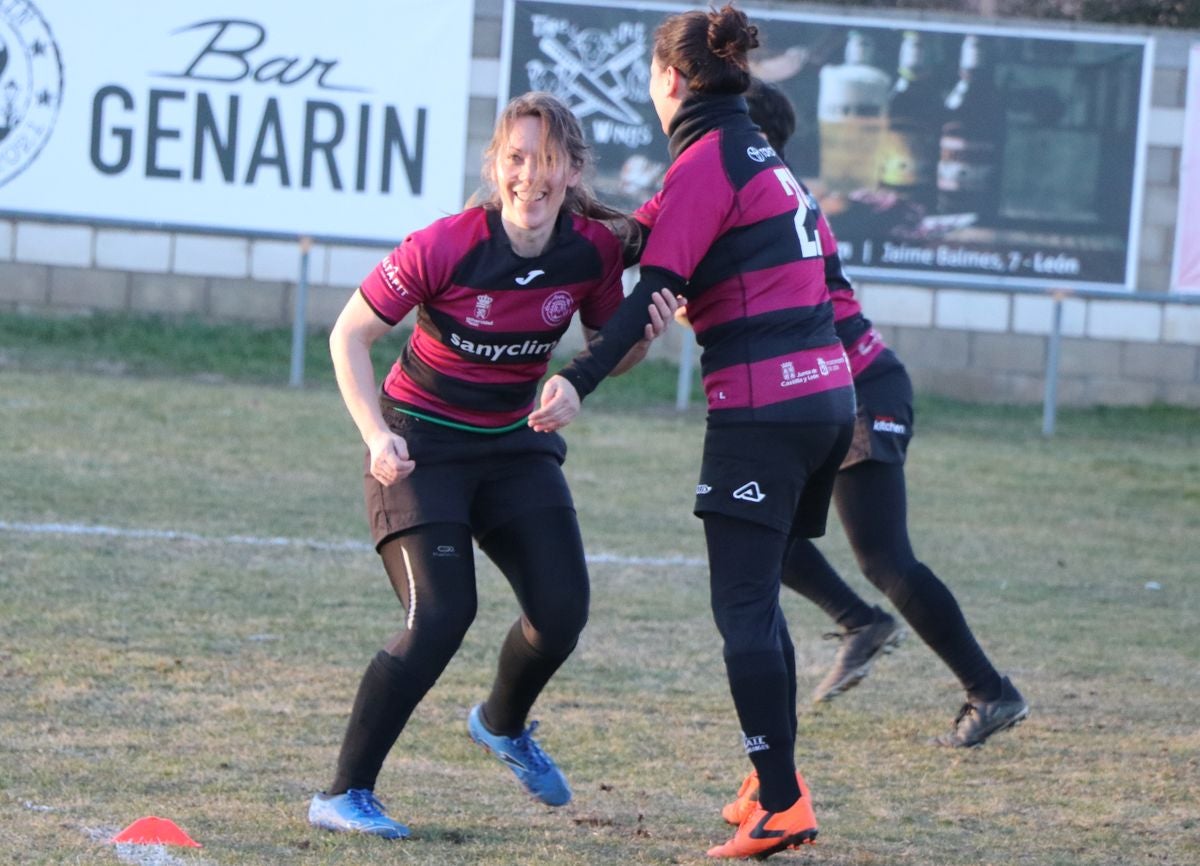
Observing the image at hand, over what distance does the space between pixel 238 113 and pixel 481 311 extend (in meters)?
11.9

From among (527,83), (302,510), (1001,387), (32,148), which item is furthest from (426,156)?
(302,510)

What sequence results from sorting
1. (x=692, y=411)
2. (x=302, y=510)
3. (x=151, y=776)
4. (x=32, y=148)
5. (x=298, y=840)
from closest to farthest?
(x=298, y=840) < (x=151, y=776) < (x=302, y=510) < (x=692, y=411) < (x=32, y=148)

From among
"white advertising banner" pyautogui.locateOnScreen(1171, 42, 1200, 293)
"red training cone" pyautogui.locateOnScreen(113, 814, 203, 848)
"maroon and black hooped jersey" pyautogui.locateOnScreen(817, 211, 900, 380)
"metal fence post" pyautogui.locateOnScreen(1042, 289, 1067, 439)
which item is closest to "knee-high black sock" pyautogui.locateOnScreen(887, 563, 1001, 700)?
"maroon and black hooped jersey" pyautogui.locateOnScreen(817, 211, 900, 380)

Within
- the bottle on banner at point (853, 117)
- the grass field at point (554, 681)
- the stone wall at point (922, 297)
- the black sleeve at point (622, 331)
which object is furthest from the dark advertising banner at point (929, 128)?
the black sleeve at point (622, 331)

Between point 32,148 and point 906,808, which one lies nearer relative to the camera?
point 906,808

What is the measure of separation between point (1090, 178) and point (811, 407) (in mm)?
12139

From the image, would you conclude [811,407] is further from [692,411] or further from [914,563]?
[692,411]

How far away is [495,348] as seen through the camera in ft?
12.9

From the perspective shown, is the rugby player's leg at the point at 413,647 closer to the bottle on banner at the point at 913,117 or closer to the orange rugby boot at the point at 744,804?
the orange rugby boot at the point at 744,804

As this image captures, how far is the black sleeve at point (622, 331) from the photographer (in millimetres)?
3768

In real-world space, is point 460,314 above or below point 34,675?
above

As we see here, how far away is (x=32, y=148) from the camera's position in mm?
14953

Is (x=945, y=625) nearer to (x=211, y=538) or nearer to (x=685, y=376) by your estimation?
(x=211, y=538)

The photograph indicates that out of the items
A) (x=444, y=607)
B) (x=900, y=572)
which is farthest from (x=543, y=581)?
(x=900, y=572)
